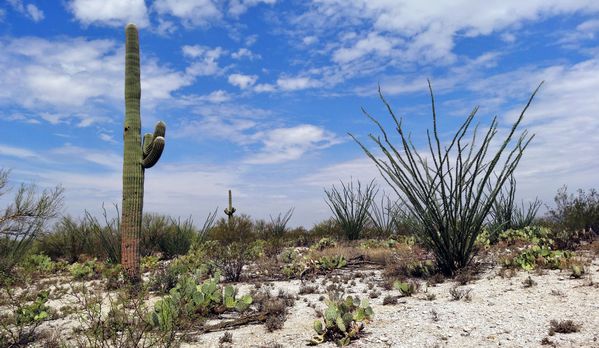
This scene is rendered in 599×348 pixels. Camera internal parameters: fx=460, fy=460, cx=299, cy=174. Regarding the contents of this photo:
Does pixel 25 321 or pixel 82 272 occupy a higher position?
pixel 82 272

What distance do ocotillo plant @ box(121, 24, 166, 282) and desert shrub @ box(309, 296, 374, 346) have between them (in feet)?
14.7

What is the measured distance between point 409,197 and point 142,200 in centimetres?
469

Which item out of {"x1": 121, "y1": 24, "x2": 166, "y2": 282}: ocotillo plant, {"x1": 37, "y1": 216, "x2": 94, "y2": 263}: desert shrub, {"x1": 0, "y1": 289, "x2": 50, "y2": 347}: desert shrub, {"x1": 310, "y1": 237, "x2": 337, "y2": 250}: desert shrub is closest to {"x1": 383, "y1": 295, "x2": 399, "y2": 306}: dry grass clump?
{"x1": 0, "y1": 289, "x2": 50, "y2": 347}: desert shrub

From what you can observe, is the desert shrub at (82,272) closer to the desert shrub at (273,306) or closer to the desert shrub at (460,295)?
the desert shrub at (273,306)

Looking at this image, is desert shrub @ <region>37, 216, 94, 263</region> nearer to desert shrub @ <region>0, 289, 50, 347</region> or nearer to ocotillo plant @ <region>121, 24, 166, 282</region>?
ocotillo plant @ <region>121, 24, 166, 282</region>

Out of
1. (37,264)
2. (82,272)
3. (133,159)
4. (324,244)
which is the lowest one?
(82,272)

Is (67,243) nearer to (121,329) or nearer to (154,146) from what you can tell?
(154,146)

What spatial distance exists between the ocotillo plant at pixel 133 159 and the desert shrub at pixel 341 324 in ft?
14.7

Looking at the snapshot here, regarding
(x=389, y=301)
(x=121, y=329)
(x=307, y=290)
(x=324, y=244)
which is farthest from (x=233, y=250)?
(x=121, y=329)

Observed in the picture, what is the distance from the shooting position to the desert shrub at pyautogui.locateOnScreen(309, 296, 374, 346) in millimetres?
4453

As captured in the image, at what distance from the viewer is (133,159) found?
8258 mm

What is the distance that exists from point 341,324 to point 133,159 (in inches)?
211

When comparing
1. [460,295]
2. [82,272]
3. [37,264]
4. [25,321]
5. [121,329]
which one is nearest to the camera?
[121,329]

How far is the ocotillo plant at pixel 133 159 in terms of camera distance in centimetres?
809
